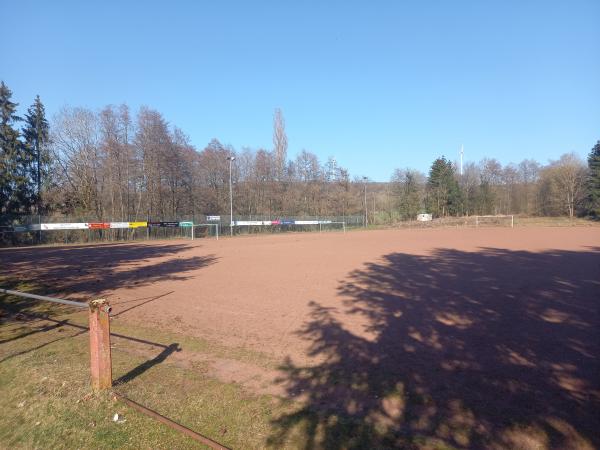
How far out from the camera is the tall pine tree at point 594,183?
2132 inches

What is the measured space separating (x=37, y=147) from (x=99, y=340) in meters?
45.8

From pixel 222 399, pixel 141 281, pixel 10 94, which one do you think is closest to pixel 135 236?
pixel 10 94

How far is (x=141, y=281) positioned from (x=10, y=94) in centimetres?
3696

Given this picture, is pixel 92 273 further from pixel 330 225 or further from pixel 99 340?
pixel 330 225

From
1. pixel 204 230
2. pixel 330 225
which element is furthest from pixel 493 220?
pixel 204 230

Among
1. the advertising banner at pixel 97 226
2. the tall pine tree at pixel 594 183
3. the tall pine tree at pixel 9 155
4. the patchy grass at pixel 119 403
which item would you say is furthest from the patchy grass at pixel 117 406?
the tall pine tree at pixel 594 183

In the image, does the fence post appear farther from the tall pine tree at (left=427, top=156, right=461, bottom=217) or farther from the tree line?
the tall pine tree at (left=427, top=156, right=461, bottom=217)

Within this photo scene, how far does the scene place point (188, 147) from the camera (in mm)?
55000

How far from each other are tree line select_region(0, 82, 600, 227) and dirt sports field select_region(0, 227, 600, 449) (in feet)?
101

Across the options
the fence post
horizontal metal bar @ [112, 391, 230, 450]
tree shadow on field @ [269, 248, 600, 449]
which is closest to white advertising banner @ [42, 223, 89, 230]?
tree shadow on field @ [269, 248, 600, 449]

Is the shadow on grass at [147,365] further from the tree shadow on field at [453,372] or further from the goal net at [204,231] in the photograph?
the goal net at [204,231]

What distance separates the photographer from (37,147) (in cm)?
4122

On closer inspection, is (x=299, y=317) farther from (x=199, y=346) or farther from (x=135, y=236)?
(x=135, y=236)

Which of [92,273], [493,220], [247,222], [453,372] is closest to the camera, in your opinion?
[453,372]
